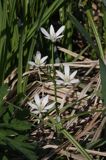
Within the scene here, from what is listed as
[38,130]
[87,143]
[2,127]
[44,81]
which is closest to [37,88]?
[44,81]

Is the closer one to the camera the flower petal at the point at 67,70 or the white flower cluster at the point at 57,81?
the white flower cluster at the point at 57,81

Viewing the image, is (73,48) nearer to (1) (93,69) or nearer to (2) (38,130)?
(1) (93,69)

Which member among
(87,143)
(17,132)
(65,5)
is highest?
(65,5)

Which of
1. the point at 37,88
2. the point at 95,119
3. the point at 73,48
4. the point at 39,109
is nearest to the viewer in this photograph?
the point at 39,109

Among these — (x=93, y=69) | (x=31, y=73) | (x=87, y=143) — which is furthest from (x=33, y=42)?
(x=87, y=143)

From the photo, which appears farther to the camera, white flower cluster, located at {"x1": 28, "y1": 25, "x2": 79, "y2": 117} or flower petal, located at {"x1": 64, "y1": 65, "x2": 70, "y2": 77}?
flower petal, located at {"x1": 64, "y1": 65, "x2": 70, "y2": 77}

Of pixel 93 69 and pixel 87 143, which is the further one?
pixel 93 69

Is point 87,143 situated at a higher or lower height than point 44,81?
lower

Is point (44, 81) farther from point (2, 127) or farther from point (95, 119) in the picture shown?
point (2, 127)

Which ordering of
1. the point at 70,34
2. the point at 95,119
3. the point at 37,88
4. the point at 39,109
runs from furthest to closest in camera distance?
the point at 70,34, the point at 37,88, the point at 95,119, the point at 39,109
